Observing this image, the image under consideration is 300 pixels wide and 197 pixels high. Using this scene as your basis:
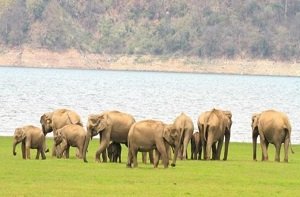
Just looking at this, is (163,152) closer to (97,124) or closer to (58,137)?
(97,124)

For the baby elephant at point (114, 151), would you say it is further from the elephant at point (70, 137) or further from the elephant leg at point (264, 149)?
the elephant leg at point (264, 149)

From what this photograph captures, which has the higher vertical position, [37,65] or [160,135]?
[160,135]

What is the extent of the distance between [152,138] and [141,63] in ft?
511

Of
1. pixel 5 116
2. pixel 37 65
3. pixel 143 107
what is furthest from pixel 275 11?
pixel 5 116

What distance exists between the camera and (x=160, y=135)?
2402cm

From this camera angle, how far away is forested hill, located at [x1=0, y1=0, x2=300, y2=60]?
17950cm

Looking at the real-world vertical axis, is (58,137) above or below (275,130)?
below

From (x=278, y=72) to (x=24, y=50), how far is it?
3945 centimetres

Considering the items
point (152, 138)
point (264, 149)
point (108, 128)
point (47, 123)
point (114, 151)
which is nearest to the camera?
point (152, 138)

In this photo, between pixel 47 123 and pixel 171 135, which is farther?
pixel 47 123

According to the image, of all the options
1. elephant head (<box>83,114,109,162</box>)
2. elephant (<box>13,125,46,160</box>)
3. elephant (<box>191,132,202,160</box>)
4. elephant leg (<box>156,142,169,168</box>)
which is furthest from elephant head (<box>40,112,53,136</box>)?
elephant leg (<box>156,142,169,168</box>)

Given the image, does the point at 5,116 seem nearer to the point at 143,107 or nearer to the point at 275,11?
the point at 143,107

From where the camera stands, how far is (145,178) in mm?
21859

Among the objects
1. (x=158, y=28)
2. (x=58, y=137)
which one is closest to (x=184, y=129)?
(x=58, y=137)
